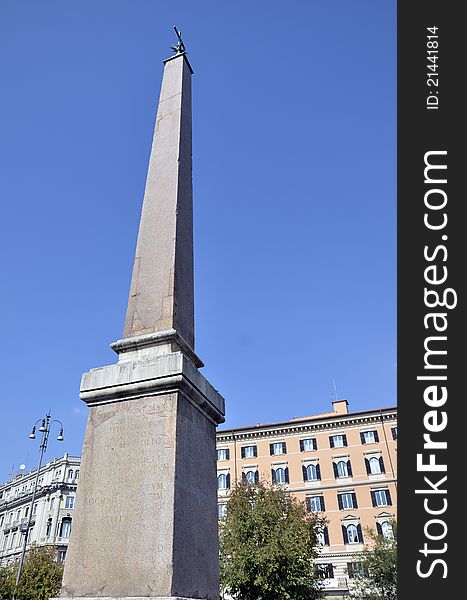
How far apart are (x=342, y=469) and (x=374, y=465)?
2.62 metres

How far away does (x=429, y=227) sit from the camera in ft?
14.2

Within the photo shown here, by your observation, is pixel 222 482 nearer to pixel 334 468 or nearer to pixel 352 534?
pixel 334 468

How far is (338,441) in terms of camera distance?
1596 inches

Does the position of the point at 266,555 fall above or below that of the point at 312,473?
below

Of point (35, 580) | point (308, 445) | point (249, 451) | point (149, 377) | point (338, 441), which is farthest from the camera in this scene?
point (249, 451)

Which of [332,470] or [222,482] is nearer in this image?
[332,470]

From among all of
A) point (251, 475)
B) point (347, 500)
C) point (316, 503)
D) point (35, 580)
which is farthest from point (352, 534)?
point (35, 580)

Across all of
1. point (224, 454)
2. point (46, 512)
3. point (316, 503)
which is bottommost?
point (316, 503)

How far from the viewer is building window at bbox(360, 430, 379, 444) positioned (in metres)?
39.7

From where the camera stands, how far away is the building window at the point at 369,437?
39719 millimetres

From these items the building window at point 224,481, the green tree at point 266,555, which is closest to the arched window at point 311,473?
the building window at point 224,481

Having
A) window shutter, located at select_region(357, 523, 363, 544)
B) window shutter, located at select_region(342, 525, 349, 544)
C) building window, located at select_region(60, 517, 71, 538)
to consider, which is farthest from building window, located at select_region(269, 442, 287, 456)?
building window, located at select_region(60, 517, 71, 538)

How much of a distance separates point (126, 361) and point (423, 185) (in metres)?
3.23

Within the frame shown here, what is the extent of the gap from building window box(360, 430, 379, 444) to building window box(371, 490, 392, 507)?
3934 mm
